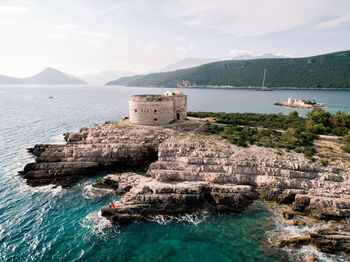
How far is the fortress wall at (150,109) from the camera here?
43719 mm

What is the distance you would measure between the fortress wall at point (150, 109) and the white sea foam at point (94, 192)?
20.4 meters

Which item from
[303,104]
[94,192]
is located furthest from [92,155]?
[303,104]

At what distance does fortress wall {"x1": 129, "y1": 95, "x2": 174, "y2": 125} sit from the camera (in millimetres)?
43719

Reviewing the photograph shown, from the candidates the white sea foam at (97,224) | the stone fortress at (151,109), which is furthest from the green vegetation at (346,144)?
the white sea foam at (97,224)

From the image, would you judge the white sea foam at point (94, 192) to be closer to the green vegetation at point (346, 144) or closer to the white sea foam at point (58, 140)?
the white sea foam at point (58, 140)

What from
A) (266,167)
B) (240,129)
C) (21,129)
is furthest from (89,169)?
(21,129)

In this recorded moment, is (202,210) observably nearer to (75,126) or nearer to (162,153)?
(162,153)

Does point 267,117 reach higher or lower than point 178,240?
higher

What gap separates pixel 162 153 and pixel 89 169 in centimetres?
1259

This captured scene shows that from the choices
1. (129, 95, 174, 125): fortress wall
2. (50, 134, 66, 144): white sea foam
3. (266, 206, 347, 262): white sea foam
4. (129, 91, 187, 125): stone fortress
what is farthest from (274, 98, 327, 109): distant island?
(50, 134, 66, 144): white sea foam

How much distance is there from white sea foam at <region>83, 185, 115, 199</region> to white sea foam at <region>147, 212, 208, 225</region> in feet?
26.7

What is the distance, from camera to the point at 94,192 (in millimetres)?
27141

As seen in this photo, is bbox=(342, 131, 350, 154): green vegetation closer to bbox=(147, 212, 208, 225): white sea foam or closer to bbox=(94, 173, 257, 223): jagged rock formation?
bbox=(94, 173, 257, 223): jagged rock formation

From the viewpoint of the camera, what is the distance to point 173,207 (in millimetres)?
23938
